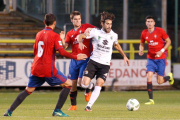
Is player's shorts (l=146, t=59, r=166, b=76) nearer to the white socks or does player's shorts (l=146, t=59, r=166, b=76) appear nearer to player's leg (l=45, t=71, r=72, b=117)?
the white socks

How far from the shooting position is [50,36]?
8.15m

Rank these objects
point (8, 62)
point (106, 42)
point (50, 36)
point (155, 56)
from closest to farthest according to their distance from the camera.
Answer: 1. point (50, 36)
2. point (106, 42)
3. point (155, 56)
4. point (8, 62)

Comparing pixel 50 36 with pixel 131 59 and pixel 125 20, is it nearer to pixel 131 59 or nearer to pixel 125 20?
pixel 131 59

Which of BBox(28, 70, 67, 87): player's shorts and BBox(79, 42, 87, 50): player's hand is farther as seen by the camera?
BBox(79, 42, 87, 50): player's hand

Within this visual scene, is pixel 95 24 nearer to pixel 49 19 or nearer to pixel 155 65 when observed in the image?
pixel 155 65

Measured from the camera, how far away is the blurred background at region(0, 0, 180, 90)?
16141 mm

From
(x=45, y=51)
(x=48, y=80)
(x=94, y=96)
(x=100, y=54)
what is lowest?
(x=94, y=96)

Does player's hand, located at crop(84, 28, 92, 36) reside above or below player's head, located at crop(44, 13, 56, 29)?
below

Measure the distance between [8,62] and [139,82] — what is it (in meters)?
4.22

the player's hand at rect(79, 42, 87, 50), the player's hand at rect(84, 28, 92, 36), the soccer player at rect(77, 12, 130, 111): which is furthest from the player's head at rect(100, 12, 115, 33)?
the player's hand at rect(79, 42, 87, 50)

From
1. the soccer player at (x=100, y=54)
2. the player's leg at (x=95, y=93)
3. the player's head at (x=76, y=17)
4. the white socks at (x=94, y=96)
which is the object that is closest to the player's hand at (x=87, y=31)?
the soccer player at (x=100, y=54)

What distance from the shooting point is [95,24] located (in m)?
19.8

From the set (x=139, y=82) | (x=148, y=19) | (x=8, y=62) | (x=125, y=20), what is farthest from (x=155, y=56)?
(x=125, y=20)

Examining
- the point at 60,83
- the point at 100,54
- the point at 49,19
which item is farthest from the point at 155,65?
the point at 49,19
